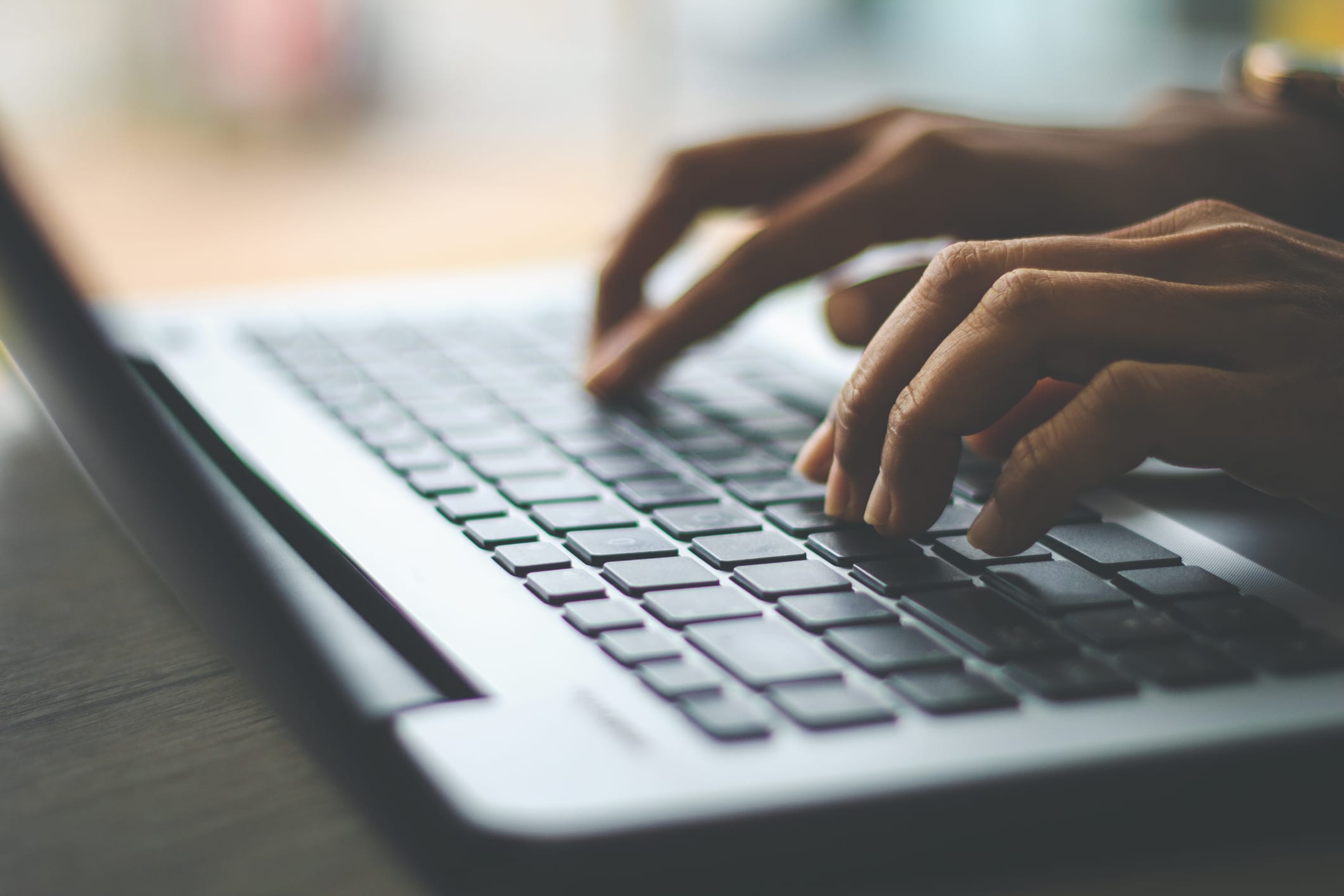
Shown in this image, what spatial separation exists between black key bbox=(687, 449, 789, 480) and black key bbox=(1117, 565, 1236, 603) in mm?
173

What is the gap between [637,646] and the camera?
0.34 metres

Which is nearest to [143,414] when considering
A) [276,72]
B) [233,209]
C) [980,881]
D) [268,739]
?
[268,739]

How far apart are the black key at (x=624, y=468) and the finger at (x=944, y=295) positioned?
105 millimetres

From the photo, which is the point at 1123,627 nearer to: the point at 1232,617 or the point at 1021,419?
the point at 1232,617

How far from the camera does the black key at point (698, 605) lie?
366 mm

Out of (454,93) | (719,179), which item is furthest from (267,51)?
(719,179)

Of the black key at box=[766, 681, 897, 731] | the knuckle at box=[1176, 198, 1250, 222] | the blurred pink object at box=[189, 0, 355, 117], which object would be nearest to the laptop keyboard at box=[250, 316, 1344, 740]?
the black key at box=[766, 681, 897, 731]

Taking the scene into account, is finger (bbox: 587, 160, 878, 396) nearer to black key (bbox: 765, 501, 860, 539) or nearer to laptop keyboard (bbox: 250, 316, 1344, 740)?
laptop keyboard (bbox: 250, 316, 1344, 740)

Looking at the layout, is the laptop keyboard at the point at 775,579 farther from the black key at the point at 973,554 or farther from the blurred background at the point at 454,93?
the blurred background at the point at 454,93

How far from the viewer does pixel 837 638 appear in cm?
35

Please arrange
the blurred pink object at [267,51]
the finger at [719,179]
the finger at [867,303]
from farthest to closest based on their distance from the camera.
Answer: the blurred pink object at [267,51] → the finger at [719,179] → the finger at [867,303]

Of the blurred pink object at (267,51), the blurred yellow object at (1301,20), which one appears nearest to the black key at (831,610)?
the blurred yellow object at (1301,20)

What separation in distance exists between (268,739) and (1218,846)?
0.83 ft

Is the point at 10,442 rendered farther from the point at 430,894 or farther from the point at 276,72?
the point at 276,72
